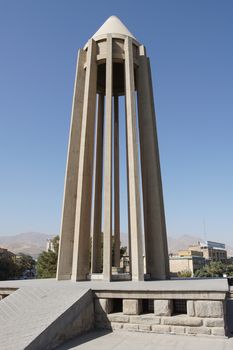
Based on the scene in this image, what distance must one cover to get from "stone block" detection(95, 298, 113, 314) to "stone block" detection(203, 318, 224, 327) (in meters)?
2.52

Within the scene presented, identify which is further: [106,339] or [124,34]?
[124,34]

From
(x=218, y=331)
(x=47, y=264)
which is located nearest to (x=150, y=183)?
(x=218, y=331)

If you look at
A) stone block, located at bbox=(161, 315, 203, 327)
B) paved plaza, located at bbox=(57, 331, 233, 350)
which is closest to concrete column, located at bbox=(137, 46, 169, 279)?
stone block, located at bbox=(161, 315, 203, 327)

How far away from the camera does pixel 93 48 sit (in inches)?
568

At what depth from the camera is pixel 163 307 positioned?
7617 millimetres

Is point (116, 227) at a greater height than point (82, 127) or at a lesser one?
lesser

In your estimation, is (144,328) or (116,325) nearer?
(144,328)

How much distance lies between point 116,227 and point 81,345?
928cm

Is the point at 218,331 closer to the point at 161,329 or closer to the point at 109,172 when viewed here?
the point at 161,329

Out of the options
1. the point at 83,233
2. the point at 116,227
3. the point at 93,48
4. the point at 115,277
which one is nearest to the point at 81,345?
the point at 115,277

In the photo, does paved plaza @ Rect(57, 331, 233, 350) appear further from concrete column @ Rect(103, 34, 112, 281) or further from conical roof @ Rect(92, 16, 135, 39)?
conical roof @ Rect(92, 16, 135, 39)

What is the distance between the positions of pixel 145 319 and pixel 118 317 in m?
0.76

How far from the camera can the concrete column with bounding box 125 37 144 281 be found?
11.4 meters

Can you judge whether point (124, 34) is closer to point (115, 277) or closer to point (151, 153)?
point (151, 153)
